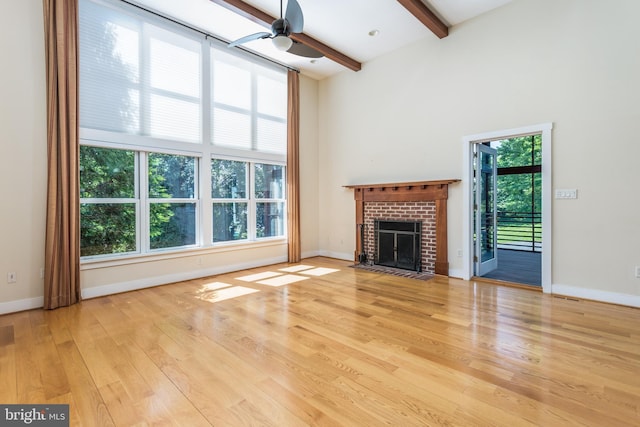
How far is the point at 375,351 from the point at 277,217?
420cm

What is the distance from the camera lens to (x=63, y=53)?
3584mm

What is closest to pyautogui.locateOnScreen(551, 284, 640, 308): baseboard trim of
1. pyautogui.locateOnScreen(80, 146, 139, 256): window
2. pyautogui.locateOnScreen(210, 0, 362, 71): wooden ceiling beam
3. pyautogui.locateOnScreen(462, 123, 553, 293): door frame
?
pyautogui.locateOnScreen(462, 123, 553, 293): door frame

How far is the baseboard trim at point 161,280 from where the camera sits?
156 inches

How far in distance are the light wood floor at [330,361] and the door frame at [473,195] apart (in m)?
0.64

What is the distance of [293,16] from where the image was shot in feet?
11.0

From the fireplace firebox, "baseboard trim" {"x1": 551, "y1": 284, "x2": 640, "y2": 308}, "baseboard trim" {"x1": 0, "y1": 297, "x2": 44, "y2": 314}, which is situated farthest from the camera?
the fireplace firebox

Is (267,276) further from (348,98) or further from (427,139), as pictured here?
(348,98)

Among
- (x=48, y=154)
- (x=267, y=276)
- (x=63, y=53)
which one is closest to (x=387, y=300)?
(x=267, y=276)

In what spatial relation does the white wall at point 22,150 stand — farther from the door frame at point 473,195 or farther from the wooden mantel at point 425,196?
the door frame at point 473,195

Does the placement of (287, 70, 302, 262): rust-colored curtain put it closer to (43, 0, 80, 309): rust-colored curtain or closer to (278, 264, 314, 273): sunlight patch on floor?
(278, 264, 314, 273): sunlight patch on floor

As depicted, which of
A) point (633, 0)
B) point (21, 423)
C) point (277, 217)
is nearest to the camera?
point (21, 423)

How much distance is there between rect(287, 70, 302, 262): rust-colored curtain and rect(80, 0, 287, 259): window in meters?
0.19

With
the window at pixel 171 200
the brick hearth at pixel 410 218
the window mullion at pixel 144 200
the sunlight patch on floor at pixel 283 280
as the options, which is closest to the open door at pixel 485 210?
the brick hearth at pixel 410 218

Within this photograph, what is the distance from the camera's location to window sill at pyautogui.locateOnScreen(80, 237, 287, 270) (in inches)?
156
